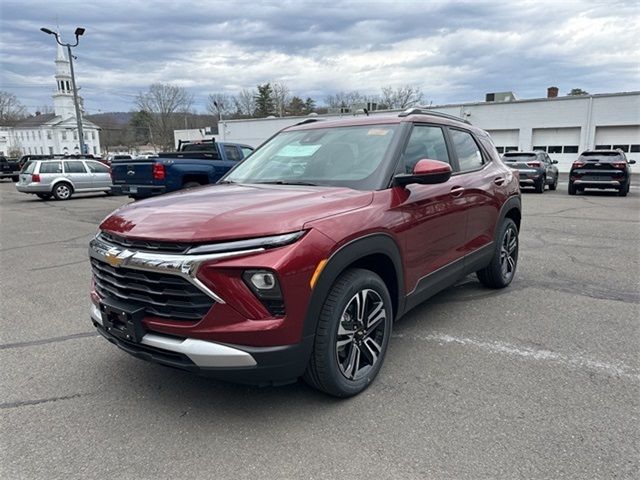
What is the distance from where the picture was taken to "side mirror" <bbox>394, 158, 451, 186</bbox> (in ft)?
10.1

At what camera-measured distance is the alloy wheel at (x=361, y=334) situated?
2875mm

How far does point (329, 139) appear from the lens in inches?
153

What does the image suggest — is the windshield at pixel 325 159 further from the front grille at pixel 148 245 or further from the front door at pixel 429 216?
the front grille at pixel 148 245

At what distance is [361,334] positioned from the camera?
301 centimetres

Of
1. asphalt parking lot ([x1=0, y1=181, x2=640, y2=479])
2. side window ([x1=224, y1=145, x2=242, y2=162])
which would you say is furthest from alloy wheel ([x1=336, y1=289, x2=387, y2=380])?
side window ([x1=224, y1=145, x2=242, y2=162])

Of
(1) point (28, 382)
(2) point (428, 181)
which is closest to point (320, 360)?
(2) point (428, 181)

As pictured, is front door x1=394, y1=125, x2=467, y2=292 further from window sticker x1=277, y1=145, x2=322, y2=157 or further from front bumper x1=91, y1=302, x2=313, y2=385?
front bumper x1=91, y1=302, x2=313, y2=385

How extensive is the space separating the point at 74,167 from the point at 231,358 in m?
19.9

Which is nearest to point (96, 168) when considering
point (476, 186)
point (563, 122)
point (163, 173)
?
point (163, 173)

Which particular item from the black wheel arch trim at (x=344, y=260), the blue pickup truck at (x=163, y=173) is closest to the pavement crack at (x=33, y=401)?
the black wheel arch trim at (x=344, y=260)

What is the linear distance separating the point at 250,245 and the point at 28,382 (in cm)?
223

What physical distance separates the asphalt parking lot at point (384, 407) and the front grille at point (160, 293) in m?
0.76

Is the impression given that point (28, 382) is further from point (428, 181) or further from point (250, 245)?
point (428, 181)

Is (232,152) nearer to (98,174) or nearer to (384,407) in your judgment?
(98,174)
